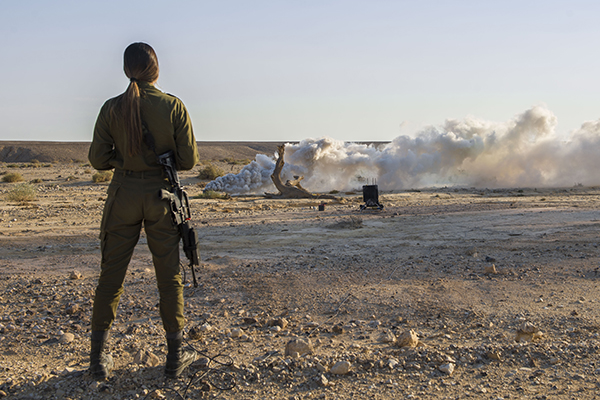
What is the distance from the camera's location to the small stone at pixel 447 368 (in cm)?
327

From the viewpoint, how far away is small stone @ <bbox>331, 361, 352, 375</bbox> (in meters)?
3.28

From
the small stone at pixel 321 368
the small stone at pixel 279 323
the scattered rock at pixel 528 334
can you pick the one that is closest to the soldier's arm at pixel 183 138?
the small stone at pixel 321 368

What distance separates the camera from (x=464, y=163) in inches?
1114

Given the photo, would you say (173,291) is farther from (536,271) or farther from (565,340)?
(536,271)

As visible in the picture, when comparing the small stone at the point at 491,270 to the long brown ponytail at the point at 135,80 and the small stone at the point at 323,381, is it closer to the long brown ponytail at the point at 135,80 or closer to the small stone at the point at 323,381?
the small stone at the point at 323,381

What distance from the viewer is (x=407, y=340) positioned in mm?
3711

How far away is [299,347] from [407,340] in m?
0.83

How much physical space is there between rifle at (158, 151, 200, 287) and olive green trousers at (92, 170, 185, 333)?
45mm

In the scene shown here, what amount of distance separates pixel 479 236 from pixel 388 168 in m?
18.3

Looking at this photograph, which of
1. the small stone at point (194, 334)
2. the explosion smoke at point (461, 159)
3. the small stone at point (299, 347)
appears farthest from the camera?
the explosion smoke at point (461, 159)

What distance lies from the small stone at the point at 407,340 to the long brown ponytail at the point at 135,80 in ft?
7.68

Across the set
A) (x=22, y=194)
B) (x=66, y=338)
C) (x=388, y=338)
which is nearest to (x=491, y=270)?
(x=388, y=338)

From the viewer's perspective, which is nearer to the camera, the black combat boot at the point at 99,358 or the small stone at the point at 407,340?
the black combat boot at the point at 99,358

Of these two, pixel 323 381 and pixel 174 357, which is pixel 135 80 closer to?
pixel 174 357
